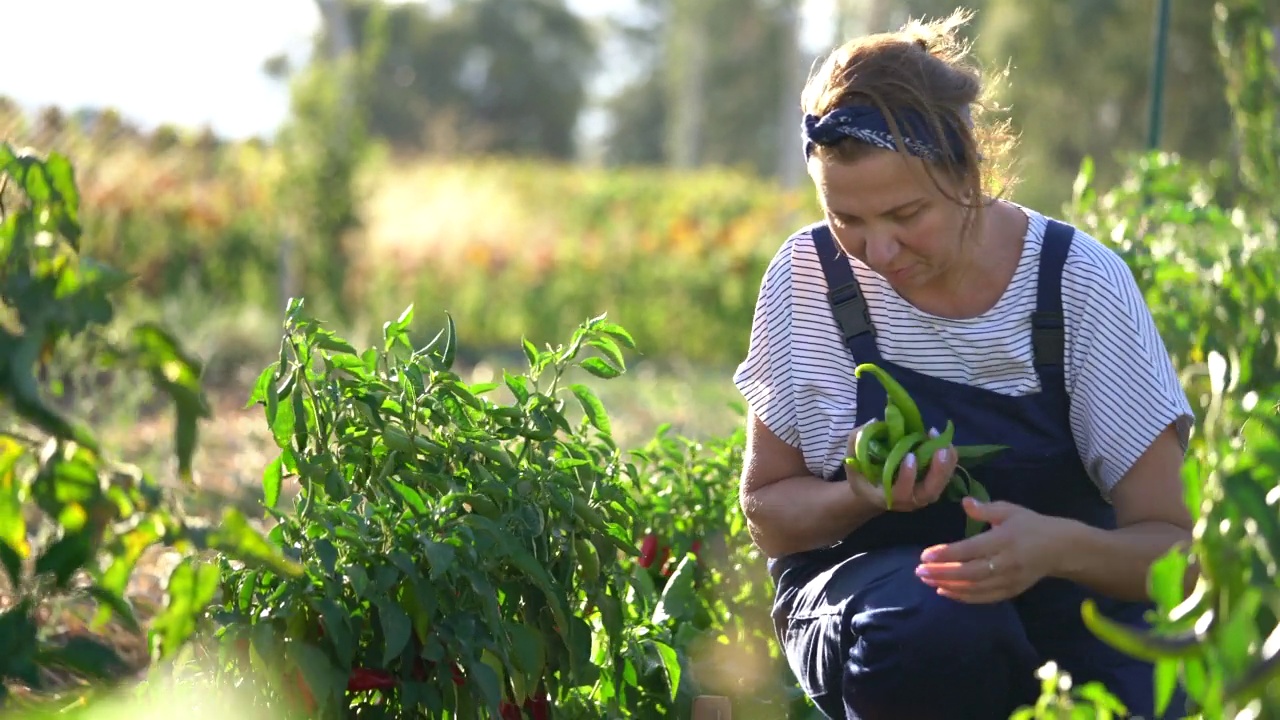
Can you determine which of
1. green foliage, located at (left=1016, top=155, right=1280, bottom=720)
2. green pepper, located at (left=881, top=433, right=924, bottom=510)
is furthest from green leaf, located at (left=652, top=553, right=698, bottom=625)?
green foliage, located at (left=1016, top=155, right=1280, bottom=720)

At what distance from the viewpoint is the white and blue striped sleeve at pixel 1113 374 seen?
221 centimetres

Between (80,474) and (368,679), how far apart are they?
0.72m

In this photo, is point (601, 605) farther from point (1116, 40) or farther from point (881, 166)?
point (1116, 40)

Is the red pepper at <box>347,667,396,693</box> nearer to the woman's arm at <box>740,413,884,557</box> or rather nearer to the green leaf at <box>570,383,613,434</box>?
the green leaf at <box>570,383,613,434</box>

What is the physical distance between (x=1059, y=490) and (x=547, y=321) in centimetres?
946

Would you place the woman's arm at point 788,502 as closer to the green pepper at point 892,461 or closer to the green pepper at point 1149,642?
the green pepper at point 892,461

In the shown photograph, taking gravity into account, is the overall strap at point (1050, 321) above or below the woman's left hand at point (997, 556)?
above

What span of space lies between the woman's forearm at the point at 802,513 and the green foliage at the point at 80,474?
1.07m

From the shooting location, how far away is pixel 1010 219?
240 centimetres

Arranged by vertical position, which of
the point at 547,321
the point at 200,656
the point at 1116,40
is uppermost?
the point at 1116,40

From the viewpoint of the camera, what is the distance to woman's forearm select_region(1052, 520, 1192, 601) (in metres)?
2.08

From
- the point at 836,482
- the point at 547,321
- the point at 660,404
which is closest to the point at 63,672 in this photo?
the point at 836,482

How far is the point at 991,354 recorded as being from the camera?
90.7 inches

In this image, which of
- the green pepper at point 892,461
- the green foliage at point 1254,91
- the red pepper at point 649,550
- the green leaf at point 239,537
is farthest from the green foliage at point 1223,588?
the green foliage at point 1254,91
